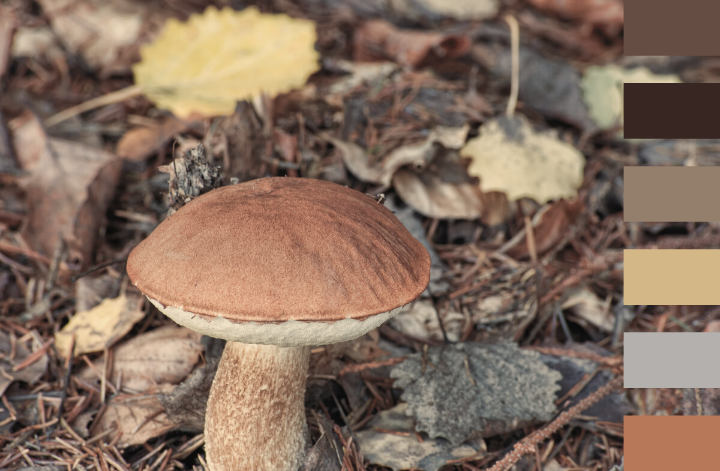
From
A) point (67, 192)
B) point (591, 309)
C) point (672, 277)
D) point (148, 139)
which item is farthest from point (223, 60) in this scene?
point (672, 277)

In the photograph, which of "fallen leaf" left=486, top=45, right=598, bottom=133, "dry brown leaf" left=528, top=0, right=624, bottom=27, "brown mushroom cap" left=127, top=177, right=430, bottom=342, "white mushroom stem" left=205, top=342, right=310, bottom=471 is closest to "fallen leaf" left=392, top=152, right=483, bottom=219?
"fallen leaf" left=486, top=45, right=598, bottom=133

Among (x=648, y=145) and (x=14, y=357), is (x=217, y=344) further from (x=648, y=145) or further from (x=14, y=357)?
(x=648, y=145)

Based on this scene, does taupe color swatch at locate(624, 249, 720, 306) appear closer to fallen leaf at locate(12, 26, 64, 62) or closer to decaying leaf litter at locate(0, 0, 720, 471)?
Answer: decaying leaf litter at locate(0, 0, 720, 471)

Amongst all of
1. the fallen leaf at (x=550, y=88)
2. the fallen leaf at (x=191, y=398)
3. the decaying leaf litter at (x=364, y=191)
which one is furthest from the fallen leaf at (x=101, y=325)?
the fallen leaf at (x=550, y=88)

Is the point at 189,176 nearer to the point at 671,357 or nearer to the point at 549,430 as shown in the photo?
the point at 549,430

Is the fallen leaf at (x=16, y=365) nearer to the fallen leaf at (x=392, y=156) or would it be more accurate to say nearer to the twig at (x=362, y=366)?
the twig at (x=362, y=366)
